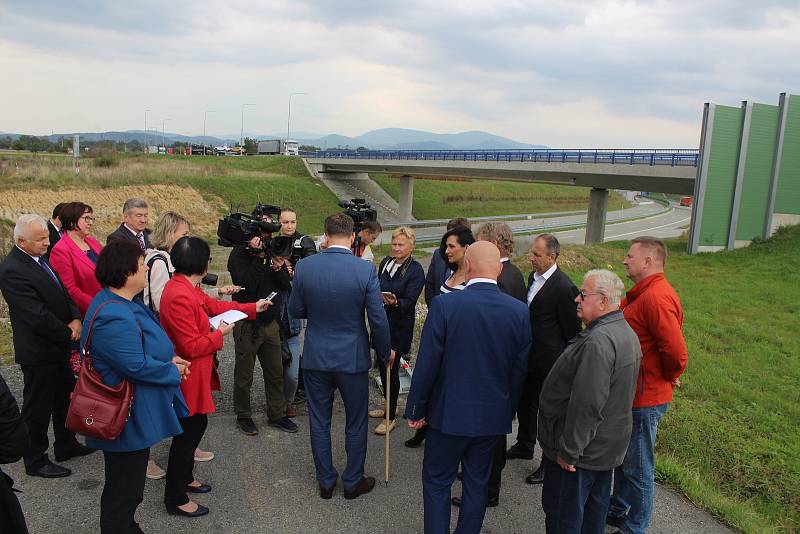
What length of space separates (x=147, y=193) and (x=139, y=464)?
29.2m

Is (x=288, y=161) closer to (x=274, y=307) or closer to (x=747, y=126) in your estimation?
(x=747, y=126)

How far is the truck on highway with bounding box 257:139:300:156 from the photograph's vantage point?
184ft

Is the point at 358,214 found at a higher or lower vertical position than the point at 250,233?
higher

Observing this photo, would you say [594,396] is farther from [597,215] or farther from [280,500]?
[597,215]

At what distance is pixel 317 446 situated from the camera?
13.9ft

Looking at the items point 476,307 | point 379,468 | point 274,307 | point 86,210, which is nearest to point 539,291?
point 476,307

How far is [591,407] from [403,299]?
250cm

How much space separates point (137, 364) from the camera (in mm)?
2965

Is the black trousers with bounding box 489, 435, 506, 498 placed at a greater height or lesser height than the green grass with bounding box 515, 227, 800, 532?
greater

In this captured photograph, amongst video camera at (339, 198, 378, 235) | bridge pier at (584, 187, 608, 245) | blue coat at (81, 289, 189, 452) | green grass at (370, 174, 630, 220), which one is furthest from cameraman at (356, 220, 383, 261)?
green grass at (370, 174, 630, 220)

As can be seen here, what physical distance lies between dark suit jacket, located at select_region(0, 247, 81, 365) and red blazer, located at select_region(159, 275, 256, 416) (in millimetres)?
1204

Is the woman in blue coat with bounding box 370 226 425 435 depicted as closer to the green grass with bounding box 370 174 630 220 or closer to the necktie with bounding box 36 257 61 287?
the necktie with bounding box 36 257 61 287

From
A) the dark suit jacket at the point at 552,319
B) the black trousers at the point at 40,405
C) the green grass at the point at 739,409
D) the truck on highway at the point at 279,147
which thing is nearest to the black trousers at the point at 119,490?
the black trousers at the point at 40,405

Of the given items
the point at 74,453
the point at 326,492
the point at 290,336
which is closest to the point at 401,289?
the point at 290,336
